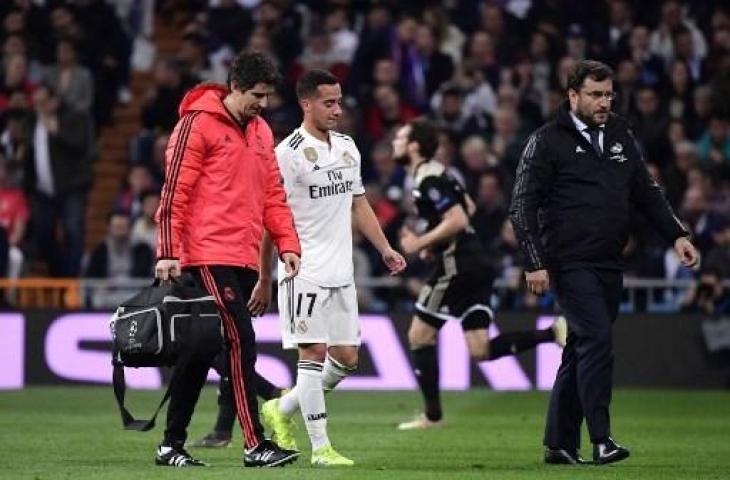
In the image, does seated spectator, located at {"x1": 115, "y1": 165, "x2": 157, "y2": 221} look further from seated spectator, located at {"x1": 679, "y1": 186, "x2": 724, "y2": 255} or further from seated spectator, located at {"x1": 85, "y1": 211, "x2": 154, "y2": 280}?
seated spectator, located at {"x1": 679, "y1": 186, "x2": 724, "y2": 255}

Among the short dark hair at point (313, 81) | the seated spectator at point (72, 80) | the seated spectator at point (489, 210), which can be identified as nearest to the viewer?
the short dark hair at point (313, 81)

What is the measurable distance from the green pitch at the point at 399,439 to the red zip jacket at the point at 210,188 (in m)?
1.21

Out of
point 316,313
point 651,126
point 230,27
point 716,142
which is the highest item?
point 230,27

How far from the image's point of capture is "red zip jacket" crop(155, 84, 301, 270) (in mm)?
10406

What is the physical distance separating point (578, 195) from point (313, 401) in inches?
76.4

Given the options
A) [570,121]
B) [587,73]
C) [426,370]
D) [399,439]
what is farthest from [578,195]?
[426,370]

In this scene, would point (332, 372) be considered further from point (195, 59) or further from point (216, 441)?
point (195, 59)

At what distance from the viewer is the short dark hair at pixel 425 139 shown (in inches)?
586

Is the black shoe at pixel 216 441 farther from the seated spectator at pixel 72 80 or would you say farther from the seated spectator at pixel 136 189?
the seated spectator at pixel 72 80

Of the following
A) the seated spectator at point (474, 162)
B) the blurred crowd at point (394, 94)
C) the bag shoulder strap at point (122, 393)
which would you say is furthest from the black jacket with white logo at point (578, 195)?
the seated spectator at point (474, 162)

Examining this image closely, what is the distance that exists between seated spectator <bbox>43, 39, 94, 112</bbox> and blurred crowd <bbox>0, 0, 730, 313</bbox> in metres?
0.02

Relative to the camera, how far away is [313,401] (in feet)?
36.9

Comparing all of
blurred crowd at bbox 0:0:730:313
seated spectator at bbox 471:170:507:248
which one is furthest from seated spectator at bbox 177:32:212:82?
seated spectator at bbox 471:170:507:248

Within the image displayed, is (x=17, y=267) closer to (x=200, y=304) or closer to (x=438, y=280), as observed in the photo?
(x=438, y=280)
